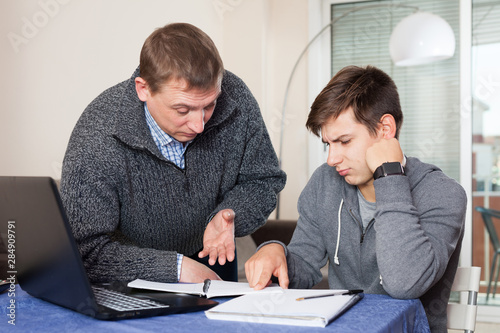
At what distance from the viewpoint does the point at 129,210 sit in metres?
1.36

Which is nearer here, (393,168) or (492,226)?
(393,168)

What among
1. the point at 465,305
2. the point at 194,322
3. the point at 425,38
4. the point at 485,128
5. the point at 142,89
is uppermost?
the point at 425,38

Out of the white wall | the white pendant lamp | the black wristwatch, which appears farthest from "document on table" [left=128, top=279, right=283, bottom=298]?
the white pendant lamp

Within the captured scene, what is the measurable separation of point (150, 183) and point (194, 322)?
0.58m

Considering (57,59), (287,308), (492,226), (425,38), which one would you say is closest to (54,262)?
(287,308)

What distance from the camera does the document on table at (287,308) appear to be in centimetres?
82

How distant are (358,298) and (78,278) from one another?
48 cm

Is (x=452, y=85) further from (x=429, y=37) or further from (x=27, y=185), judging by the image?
(x=27, y=185)

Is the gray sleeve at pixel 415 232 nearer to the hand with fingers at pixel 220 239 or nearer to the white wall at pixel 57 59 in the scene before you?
the hand with fingers at pixel 220 239

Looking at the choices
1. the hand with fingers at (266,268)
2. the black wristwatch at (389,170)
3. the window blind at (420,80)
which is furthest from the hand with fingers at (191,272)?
the window blind at (420,80)

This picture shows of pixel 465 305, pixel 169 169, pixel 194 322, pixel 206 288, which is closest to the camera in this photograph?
pixel 194 322

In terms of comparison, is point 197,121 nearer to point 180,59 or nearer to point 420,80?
point 180,59

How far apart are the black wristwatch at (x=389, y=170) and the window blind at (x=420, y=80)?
2829 millimetres

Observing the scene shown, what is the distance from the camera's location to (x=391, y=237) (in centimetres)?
111
